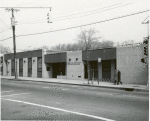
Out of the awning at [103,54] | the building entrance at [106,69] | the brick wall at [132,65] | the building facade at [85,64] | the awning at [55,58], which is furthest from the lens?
the awning at [55,58]

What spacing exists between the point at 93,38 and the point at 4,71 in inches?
1113

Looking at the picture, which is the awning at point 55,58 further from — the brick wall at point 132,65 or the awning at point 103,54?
the brick wall at point 132,65

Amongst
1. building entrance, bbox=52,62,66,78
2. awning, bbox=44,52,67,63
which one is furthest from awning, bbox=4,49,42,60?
building entrance, bbox=52,62,66,78

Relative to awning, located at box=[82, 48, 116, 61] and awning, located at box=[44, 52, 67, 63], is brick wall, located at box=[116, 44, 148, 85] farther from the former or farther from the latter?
awning, located at box=[44, 52, 67, 63]

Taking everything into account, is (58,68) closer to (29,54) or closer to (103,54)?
(29,54)

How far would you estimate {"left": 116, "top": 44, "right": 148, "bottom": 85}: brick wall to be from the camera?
22.1 m

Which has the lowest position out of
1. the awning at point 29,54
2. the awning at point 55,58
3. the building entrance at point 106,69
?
the building entrance at point 106,69

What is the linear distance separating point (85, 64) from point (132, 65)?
8152mm

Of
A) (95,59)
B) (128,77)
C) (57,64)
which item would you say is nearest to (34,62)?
(57,64)

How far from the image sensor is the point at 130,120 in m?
6.84

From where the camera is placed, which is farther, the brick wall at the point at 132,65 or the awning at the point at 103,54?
the awning at the point at 103,54

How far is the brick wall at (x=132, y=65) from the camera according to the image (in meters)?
22.1

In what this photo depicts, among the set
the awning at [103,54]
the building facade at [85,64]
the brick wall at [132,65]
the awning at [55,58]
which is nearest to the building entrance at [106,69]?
the building facade at [85,64]

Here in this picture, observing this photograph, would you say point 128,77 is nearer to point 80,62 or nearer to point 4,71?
point 80,62
